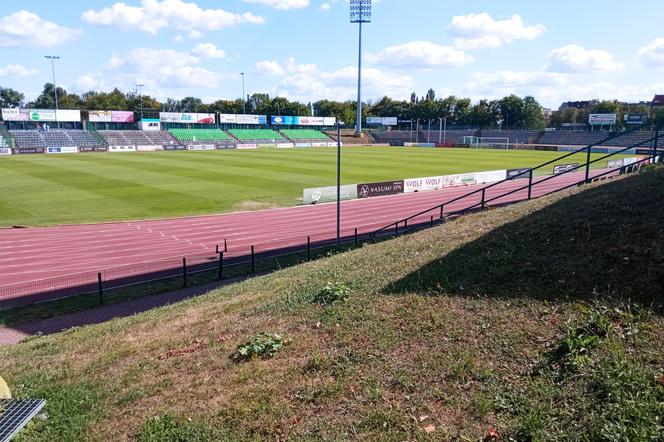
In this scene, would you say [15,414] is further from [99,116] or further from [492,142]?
[492,142]

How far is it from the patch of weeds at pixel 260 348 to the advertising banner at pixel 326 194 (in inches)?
1276

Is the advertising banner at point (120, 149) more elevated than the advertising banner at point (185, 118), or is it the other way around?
the advertising banner at point (185, 118)

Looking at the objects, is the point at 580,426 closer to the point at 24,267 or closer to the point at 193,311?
the point at 193,311

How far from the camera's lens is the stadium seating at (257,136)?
11832cm

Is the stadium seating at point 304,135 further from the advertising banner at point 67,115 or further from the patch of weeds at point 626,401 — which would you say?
the patch of weeds at point 626,401

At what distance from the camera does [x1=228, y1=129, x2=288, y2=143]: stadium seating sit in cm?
11832

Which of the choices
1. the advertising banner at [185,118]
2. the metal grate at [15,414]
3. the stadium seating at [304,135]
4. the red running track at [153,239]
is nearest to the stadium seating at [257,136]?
the stadium seating at [304,135]

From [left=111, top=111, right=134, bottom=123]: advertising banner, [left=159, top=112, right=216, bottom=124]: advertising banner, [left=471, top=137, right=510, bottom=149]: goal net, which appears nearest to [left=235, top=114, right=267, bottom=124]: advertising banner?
[left=159, top=112, right=216, bottom=124]: advertising banner

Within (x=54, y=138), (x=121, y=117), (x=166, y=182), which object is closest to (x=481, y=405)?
(x=166, y=182)

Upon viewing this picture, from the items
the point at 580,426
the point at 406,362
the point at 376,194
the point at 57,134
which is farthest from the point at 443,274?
the point at 57,134

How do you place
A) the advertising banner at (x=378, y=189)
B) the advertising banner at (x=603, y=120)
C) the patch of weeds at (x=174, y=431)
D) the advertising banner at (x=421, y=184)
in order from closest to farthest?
the patch of weeds at (x=174, y=431), the advertising banner at (x=378, y=189), the advertising banner at (x=421, y=184), the advertising banner at (x=603, y=120)

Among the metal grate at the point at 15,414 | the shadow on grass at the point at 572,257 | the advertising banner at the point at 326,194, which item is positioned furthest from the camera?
the advertising banner at the point at 326,194

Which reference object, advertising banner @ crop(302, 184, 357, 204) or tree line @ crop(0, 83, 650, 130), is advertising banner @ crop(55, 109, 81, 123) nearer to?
tree line @ crop(0, 83, 650, 130)

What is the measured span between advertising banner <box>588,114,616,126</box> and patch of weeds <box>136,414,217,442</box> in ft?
430
